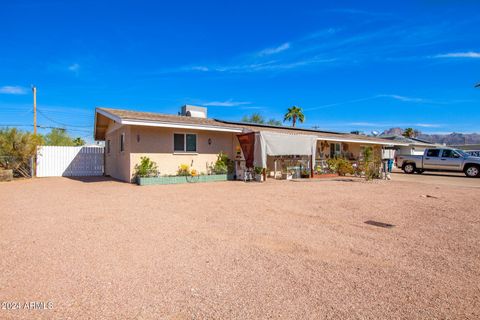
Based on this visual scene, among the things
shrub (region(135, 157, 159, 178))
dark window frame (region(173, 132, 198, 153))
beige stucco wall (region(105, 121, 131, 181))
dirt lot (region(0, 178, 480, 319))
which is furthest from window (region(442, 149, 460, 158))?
beige stucco wall (region(105, 121, 131, 181))

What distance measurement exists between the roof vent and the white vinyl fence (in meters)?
6.17

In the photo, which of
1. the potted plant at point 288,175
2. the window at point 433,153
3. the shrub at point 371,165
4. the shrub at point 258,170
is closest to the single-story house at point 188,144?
the shrub at point 258,170

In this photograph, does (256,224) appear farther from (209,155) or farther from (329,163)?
(329,163)

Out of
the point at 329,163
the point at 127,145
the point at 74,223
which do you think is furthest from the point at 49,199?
the point at 329,163

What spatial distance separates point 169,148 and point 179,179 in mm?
1675

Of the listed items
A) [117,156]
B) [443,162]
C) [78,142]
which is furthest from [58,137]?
[443,162]

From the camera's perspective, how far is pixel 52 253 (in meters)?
Answer: 3.76

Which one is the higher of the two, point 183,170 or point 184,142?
point 184,142

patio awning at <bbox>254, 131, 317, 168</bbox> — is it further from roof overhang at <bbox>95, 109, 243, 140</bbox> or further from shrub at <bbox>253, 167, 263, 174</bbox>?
roof overhang at <bbox>95, 109, 243, 140</bbox>

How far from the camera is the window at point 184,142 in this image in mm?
13694

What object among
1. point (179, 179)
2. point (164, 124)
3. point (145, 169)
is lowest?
point (179, 179)

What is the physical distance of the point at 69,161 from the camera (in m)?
17.7

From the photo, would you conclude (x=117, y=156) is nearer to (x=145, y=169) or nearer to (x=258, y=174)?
(x=145, y=169)

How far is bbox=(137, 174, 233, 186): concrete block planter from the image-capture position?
11922mm
